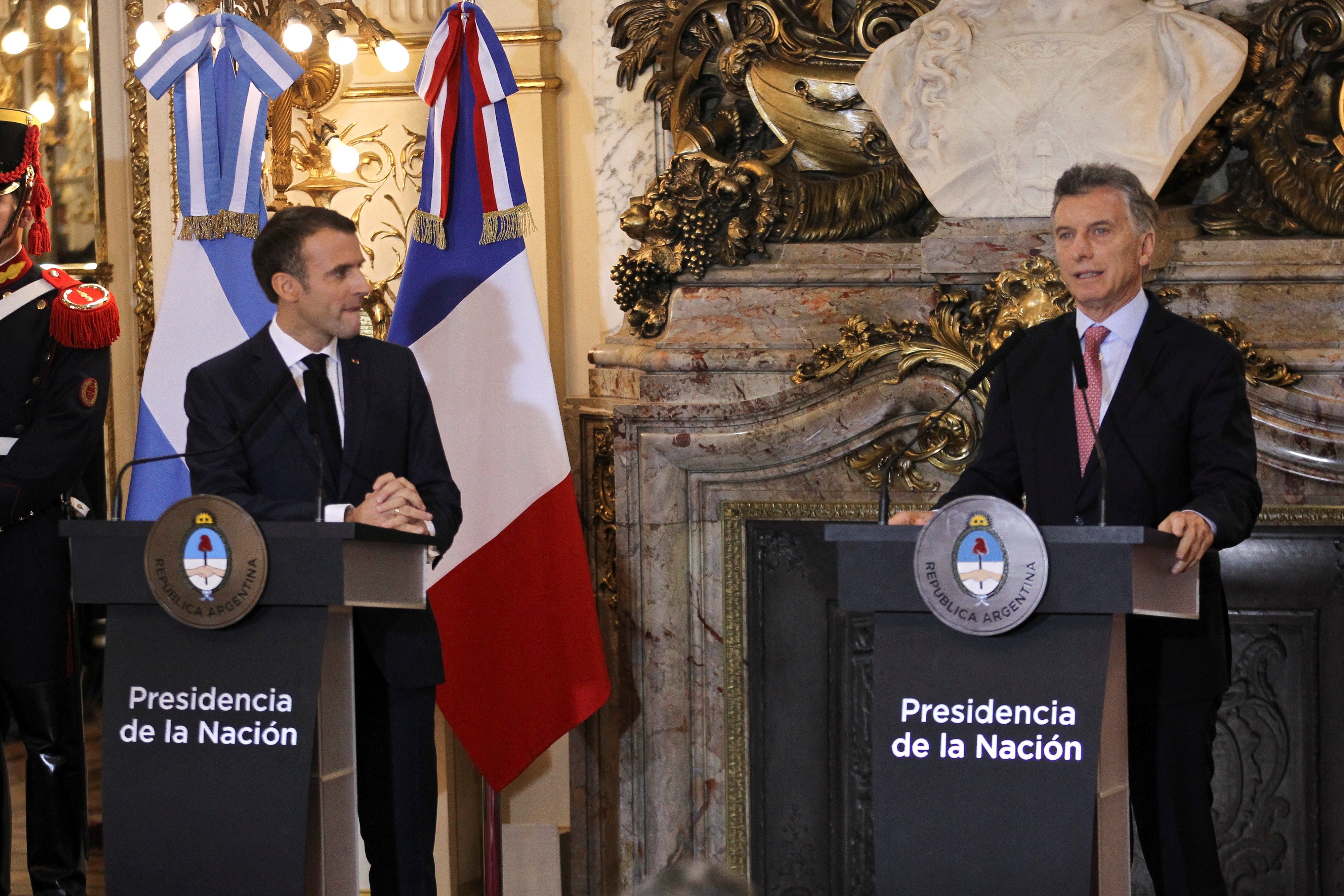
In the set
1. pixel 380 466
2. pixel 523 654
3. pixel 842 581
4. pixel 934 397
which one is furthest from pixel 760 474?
pixel 842 581

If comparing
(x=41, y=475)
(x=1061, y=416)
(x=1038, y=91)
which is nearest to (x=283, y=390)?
(x=41, y=475)

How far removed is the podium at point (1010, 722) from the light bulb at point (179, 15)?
8.07 feet

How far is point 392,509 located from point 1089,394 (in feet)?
4.09

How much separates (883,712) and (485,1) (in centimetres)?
279

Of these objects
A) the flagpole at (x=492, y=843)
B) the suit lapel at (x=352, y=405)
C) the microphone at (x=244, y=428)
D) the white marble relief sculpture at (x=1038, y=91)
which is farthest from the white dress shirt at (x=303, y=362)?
the white marble relief sculpture at (x=1038, y=91)

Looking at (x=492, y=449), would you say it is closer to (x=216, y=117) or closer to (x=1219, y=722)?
(x=216, y=117)

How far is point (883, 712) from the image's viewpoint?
2.33 m

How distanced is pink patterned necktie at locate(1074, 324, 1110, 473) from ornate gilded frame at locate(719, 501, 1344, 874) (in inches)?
53.7

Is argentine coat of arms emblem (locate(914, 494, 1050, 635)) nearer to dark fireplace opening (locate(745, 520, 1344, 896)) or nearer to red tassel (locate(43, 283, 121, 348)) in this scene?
dark fireplace opening (locate(745, 520, 1344, 896))

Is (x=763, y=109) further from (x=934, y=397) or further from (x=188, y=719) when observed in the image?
(x=188, y=719)

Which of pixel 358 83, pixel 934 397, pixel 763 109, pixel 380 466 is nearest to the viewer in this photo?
pixel 380 466

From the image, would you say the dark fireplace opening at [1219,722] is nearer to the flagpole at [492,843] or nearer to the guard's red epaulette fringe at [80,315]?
the flagpole at [492,843]

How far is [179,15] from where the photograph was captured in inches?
154

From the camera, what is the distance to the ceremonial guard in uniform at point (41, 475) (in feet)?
11.4
